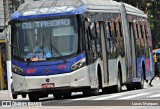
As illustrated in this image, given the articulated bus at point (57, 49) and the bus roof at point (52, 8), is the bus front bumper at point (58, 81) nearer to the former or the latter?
the articulated bus at point (57, 49)

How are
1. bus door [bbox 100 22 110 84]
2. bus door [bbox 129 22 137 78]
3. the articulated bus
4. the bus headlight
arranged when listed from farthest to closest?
bus door [bbox 129 22 137 78]
bus door [bbox 100 22 110 84]
the articulated bus
the bus headlight

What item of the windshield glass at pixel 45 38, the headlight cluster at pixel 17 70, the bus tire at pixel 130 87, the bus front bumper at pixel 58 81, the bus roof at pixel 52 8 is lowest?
the bus tire at pixel 130 87

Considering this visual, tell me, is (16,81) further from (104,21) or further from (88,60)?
(104,21)

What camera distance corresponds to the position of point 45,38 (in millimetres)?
24625

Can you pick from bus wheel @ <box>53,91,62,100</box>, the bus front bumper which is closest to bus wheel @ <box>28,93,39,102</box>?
bus wheel @ <box>53,91,62,100</box>

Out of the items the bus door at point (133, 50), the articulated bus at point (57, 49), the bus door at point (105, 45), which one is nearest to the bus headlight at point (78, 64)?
the articulated bus at point (57, 49)

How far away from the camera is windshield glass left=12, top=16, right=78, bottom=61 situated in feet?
80.2

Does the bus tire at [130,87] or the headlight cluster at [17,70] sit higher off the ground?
the headlight cluster at [17,70]

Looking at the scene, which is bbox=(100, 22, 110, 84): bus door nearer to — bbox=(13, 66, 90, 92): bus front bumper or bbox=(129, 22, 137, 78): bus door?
bbox=(13, 66, 90, 92): bus front bumper

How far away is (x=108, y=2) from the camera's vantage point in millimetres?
29297

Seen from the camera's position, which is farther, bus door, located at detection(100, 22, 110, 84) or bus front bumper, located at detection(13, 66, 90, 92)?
bus door, located at detection(100, 22, 110, 84)

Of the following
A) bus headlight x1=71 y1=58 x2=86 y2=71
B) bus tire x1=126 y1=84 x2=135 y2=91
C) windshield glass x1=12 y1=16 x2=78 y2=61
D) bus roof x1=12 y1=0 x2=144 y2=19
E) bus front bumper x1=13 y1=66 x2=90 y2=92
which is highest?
bus roof x1=12 y1=0 x2=144 y2=19

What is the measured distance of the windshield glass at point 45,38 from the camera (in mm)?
24453

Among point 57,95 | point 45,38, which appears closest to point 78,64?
point 45,38
